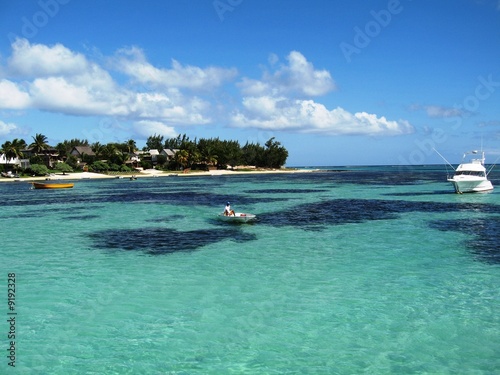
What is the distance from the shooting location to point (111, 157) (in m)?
146

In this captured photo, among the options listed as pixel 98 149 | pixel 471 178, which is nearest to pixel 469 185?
pixel 471 178

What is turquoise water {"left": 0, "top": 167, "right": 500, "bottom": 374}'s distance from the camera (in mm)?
12508

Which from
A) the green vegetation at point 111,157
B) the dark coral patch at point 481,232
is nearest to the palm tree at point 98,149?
the green vegetation at point 111,157

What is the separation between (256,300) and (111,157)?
138732 millimetres

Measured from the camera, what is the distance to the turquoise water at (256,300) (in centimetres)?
1251

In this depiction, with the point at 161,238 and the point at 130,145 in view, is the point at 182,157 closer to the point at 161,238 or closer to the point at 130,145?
the point at 130,145

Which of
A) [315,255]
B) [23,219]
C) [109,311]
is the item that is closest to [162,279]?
[109,311]

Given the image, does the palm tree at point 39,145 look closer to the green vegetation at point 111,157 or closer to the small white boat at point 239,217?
the green vegetation at point 111,157

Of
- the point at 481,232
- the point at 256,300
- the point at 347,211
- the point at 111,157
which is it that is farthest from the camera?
the point at 111,157

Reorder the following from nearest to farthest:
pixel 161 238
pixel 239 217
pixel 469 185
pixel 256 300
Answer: pixel 256 300 < pixel 161 238 < pixel 239 217 < pixel 469 185

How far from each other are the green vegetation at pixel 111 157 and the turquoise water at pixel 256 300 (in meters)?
102

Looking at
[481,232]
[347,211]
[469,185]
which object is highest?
[469,185]

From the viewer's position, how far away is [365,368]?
11906 mm

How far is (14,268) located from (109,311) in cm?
1016
